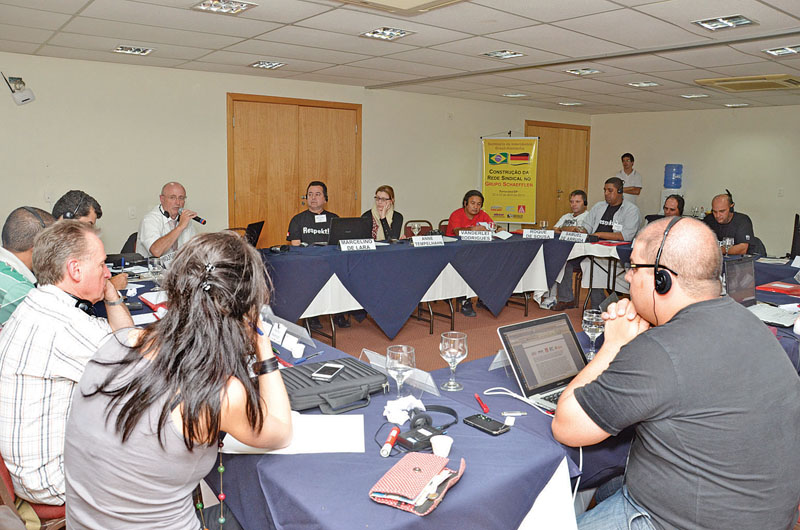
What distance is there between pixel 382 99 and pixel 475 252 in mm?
3336

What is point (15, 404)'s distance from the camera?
153 cm

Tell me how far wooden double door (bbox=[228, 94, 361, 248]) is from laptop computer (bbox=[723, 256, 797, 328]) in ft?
16.9

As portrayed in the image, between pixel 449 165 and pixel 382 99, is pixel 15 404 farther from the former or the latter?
pixel 449 165

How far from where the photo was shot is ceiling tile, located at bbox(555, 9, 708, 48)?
151 inches

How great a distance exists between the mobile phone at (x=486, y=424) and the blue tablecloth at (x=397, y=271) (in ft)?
9.02

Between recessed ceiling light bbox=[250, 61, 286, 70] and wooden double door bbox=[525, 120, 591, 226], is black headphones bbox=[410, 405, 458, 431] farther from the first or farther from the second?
wooden double door bbox=[525, 120, 591, 226]

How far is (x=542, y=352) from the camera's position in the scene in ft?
6.04

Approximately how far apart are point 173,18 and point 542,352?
3.60m

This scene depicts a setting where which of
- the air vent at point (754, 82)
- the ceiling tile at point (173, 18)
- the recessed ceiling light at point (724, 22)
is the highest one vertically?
the air vent at point (754, 82)

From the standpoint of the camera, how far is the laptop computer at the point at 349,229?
4.76 meters

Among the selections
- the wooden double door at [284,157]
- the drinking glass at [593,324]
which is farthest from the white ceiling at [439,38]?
the drinking glass at [593,324]

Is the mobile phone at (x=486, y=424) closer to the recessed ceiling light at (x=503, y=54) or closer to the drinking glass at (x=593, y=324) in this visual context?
the drinking glass at (x=593, y=324)

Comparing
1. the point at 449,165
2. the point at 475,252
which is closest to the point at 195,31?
the point at 475,252

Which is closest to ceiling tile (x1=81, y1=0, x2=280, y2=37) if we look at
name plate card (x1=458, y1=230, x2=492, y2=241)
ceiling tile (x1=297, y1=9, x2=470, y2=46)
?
ceiling tile (x1=297, y1=9, x2=470, y2=46)
